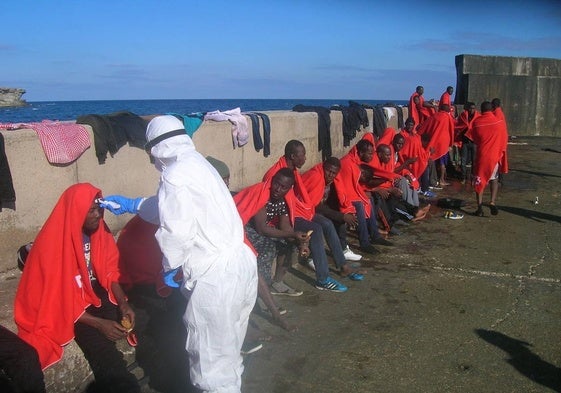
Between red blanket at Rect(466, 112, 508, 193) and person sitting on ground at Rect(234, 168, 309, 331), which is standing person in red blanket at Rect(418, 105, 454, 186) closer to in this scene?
red blanket at Rect(466, 112, 508, 193)

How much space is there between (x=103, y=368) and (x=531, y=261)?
437 centimetres

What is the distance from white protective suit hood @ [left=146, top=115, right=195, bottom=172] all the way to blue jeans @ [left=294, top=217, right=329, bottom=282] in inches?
90.9

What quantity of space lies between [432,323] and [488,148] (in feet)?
15.3

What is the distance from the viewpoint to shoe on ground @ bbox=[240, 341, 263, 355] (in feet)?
12.5

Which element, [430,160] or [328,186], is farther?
[430,160]

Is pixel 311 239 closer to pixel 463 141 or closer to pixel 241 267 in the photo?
pixel 241 267

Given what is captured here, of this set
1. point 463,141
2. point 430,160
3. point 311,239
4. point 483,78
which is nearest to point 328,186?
point 311,239

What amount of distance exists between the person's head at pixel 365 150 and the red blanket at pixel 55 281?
4110mm

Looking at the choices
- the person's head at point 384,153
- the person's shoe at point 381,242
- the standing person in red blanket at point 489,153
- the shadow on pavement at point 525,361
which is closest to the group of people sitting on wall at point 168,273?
the person's shoe at point 381,242

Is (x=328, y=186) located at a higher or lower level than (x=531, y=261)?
higher

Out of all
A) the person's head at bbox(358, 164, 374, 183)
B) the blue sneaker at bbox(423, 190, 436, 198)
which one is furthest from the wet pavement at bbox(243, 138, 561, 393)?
the blue sneaker at bbox(423, 190, 436, 198)

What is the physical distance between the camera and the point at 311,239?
499 centimetres

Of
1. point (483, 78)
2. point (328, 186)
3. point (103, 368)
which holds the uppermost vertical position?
point (483, 78)

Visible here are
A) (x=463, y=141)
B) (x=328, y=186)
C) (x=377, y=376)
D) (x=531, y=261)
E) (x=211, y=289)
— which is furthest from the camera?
(x=463, y=141)
